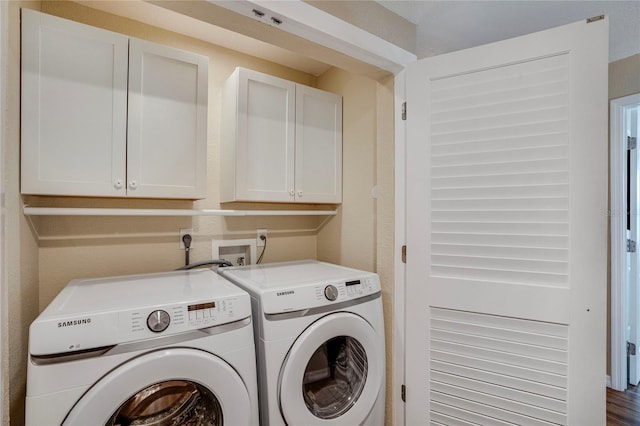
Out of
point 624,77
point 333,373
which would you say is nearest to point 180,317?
point 333,373

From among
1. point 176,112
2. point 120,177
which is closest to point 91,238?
point 120,177

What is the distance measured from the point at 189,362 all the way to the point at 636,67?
332 centimetres

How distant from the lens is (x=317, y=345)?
4.50 ft

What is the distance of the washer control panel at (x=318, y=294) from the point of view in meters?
1.29

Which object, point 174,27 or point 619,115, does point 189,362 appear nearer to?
point 174,27

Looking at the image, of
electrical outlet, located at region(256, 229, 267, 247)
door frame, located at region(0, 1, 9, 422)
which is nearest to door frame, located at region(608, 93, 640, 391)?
electrical outlet, located at region(256, 229, 267, 247)

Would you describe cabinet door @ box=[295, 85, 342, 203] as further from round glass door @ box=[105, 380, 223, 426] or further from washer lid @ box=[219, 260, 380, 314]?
round glass door @ box=[105, 380, 223, 426]

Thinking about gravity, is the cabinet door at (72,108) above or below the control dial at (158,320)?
above

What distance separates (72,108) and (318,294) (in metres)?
1.37

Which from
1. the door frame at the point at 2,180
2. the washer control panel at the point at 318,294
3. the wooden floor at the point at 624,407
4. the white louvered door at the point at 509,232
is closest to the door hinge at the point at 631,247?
the wooden floor at the point at 624,407

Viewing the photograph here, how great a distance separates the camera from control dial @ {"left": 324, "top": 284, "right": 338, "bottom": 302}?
144 centimetres

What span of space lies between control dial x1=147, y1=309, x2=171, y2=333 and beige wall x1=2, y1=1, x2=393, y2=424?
48 cm

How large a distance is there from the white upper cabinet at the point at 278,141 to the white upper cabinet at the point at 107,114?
0.21 meters

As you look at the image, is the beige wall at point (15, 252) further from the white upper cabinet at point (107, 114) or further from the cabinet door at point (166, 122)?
the cabinet door at point (166, 122)
